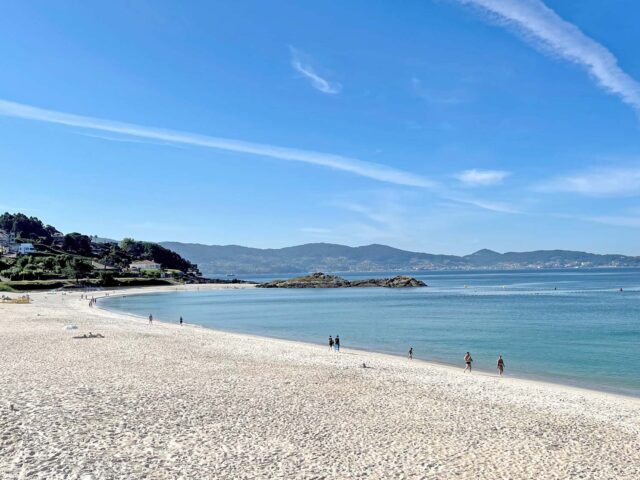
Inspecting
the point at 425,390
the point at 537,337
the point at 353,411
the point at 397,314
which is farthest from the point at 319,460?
the point at 397,314

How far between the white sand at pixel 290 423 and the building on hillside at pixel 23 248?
491 ft

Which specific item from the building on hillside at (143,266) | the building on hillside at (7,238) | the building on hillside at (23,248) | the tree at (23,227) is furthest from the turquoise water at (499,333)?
the tree at (23,227)

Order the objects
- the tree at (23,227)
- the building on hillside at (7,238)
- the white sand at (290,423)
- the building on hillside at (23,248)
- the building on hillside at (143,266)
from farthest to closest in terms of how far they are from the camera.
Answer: the tree at (23,227) → the building on hillside at (7,238) → the building on hillside at (143,266) → the building on hillside at (23,248) → the white sand at (290,423)

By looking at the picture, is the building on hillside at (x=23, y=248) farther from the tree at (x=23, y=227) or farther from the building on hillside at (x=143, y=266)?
the building on hillside at (x=143, y=266)

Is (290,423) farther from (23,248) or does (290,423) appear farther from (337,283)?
(23,248)

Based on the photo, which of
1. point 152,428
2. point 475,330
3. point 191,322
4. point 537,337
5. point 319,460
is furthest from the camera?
point 191,322

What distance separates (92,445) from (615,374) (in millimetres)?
25186

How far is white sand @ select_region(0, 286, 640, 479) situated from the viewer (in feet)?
36.6

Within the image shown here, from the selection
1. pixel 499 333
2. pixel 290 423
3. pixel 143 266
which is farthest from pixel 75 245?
pixel 290 423

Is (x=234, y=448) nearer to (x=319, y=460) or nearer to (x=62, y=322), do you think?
(x=319, y=460)

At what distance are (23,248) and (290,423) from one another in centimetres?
16785

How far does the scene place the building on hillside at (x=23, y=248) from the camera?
510ft

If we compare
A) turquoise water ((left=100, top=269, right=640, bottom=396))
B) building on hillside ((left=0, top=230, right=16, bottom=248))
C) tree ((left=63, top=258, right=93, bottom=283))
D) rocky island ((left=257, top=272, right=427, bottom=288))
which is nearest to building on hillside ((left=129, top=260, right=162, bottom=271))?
tree ((left=63, top=258, right=93, bottom=283))

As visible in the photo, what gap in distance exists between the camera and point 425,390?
19781mm
